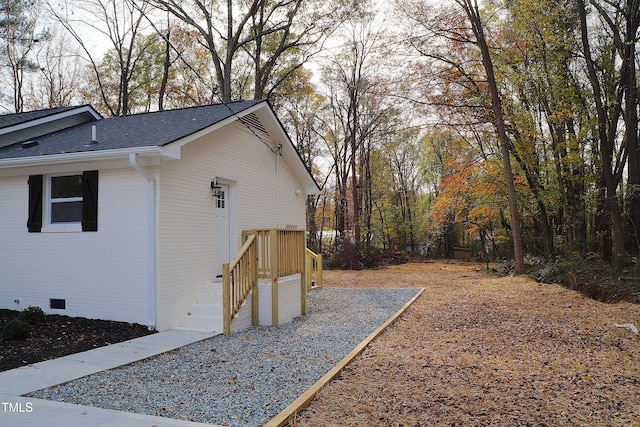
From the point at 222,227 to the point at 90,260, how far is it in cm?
253

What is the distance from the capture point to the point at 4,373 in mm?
4711

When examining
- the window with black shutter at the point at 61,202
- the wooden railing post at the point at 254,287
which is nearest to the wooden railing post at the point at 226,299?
the wooden railing post at the point at 254,287

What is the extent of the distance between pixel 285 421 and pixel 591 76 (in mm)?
12774

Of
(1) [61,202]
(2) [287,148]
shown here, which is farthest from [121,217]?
(2) [287,148]

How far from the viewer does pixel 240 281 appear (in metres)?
7.34

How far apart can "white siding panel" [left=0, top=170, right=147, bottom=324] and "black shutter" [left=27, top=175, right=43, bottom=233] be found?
14cm

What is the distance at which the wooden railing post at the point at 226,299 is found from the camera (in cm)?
691

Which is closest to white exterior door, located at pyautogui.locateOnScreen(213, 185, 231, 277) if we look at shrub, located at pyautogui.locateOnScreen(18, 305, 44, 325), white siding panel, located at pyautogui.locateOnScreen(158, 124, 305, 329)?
white siding panel, located at pyautogui.locateOnScreen(158, 124, 305, 329)

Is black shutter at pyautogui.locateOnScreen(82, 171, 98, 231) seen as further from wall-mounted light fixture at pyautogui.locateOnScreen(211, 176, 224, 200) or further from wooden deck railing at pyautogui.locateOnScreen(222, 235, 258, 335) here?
wooden deck railing at pyautogui.locateOnScreen(222, 235, 258, 335)

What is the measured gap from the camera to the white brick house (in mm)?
7180

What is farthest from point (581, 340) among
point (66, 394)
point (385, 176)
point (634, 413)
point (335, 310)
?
point (385, 176)

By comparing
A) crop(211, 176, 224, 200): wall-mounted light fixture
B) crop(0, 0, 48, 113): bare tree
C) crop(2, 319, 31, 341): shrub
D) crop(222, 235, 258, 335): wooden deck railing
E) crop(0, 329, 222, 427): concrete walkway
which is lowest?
crop(0, 329, 222, 427): concrete walkway

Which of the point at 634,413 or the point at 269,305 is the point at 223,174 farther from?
the point at 634,413

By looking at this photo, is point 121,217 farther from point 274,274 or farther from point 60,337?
point 274,274
